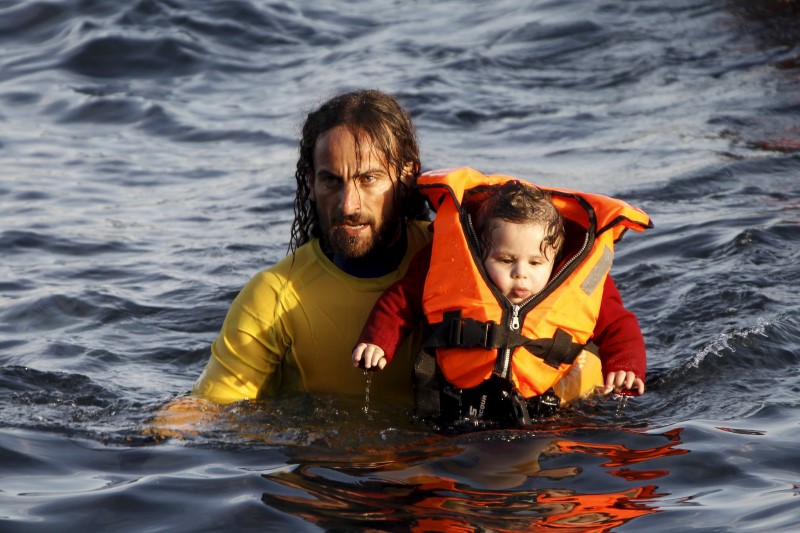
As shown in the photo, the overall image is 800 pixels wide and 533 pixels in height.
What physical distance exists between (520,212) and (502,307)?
0.42 m

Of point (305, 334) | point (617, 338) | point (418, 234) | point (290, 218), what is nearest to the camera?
point (617, 338)

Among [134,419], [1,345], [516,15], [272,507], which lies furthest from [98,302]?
[516,15]

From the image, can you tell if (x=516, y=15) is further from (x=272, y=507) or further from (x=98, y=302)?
(x=272, y=507)

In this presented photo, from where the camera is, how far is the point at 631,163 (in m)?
11.1

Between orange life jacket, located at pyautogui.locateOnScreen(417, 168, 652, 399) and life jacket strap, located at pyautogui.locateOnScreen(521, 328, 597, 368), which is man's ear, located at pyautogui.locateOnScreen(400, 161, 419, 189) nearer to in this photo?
orange life jacket, located at pyautogui.locateOnScreen(417, 168, 652, 399)

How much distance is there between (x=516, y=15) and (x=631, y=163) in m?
8.00

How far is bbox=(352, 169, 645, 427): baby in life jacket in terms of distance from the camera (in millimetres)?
4863

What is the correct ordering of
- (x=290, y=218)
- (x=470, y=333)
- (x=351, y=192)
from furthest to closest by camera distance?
1. (x=290, y=218)
2. (x=351, y=192)
3. (x=470, y=333)

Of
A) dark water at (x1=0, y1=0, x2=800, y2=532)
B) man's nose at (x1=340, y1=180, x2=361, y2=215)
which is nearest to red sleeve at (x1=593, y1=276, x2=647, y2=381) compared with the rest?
dark water at (x1=0, y1=0, x2=800, y2=532)

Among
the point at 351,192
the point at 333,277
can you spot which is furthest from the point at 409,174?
the point at 333,277

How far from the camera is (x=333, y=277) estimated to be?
209 inches

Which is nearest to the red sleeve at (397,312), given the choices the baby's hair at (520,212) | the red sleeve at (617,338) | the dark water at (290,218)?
the baby's hair at (520,212)

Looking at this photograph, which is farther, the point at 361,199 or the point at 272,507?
the point at 361,199

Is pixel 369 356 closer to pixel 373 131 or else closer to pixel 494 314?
pixel 494 314
